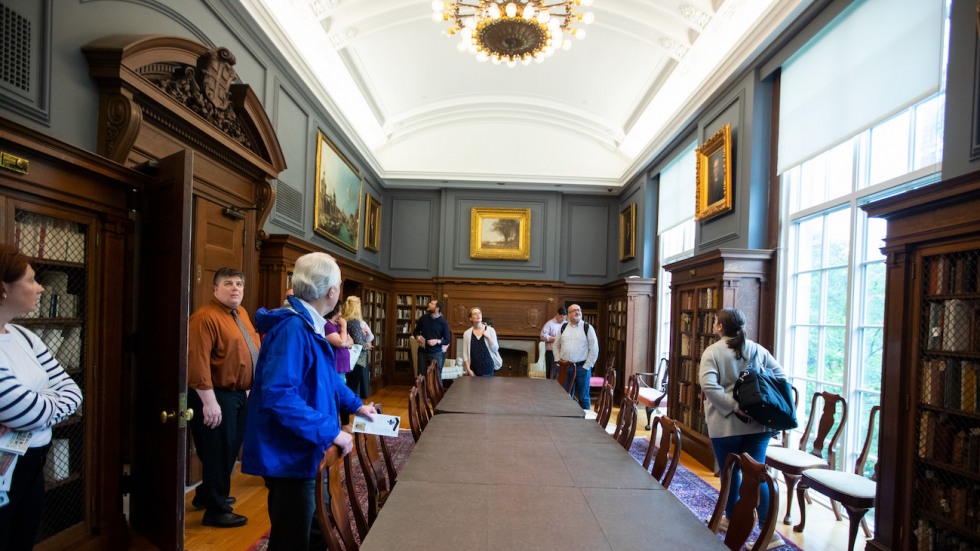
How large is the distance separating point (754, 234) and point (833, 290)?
43.5 inches

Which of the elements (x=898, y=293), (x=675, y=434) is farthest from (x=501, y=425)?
(x=898, y=293)

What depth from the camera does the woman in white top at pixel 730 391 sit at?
10.8 ft

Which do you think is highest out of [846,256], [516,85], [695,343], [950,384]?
[516,85]

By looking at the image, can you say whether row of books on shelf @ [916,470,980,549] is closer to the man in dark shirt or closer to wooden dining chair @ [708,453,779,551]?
wooden dining chair @ [708,453,779,551]

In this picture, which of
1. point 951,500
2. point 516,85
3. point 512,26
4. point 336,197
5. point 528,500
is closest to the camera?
point 528,500

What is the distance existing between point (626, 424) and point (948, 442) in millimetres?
1640

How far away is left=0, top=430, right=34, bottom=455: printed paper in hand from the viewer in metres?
1.84

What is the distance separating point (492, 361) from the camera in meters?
6.39

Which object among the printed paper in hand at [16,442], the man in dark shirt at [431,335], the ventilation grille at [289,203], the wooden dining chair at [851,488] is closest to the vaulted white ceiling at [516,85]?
the ventilation grille at [289,203]

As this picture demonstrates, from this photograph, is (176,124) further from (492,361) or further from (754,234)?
(754,234)

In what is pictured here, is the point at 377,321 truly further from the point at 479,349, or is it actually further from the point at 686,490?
the point at 686,490

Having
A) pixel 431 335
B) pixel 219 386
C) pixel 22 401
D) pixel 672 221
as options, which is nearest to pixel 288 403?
pixel 22 401

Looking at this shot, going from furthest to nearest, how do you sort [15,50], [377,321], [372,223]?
[372,223], [377,321], [15,50]

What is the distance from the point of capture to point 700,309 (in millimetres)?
5754
